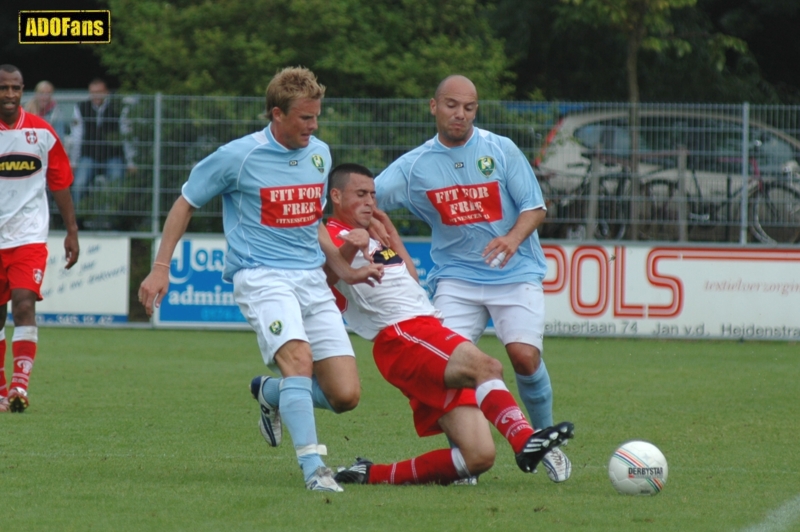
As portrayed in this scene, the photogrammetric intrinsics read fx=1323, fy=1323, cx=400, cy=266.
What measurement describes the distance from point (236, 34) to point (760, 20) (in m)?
9.22

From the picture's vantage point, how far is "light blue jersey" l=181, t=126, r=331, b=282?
255 inches

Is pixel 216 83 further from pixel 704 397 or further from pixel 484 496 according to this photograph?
pixel 484 496

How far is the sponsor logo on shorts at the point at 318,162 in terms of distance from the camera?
21.9ft

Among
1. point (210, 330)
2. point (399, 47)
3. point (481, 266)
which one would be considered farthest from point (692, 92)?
point (481, 266)

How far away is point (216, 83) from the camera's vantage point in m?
18.6

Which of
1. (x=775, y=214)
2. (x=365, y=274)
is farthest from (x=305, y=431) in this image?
(x=775, y=214)

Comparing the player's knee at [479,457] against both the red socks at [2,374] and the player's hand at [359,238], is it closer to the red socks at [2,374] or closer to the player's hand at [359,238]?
the player's hand at [359,238]

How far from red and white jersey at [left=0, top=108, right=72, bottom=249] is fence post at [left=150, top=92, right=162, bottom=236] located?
5.73m

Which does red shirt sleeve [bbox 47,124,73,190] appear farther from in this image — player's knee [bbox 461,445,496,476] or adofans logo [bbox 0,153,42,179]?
player's knee [bbox 461,445,496,476]

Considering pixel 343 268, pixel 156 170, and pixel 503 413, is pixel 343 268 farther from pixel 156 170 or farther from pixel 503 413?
pixel 156 170

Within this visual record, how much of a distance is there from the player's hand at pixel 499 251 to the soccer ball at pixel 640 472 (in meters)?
1.23

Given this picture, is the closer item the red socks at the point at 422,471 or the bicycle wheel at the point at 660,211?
the red socks at the point at 422,471

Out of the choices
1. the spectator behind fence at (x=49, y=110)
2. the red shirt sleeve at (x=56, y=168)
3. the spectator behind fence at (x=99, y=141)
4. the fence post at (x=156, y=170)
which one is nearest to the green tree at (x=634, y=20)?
the fence post at (x=156, y=170)

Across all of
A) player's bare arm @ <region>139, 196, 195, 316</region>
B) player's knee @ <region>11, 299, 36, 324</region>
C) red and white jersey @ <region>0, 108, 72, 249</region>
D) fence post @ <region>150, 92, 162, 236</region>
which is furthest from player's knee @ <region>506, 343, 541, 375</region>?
fence post @ <region>150, 92, 162, 236</region>
